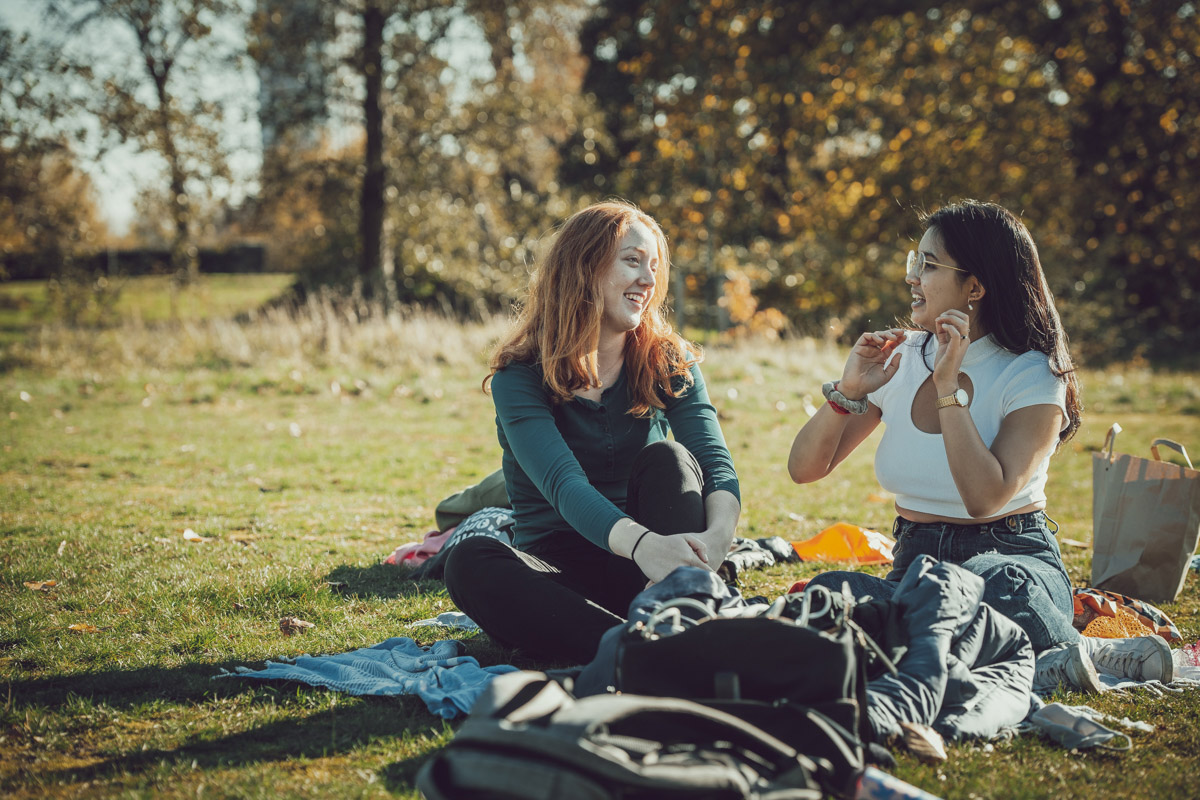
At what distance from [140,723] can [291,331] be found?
1041 centimetres

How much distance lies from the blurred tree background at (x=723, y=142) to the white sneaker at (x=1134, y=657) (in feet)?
39.5

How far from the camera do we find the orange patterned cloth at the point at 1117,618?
11.1 ft

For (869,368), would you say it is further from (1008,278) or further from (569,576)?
(569,576)

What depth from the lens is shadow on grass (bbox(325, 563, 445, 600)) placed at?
395 cm

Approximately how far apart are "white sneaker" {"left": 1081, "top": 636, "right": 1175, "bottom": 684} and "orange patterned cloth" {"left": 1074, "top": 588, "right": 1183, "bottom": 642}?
344mm

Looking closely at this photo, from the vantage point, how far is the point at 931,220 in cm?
318

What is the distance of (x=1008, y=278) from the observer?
9.94 feet

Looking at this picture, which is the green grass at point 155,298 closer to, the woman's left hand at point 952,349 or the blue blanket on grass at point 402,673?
the blue blanket on grass at point 402,673

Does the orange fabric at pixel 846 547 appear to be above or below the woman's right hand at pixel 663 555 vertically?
below

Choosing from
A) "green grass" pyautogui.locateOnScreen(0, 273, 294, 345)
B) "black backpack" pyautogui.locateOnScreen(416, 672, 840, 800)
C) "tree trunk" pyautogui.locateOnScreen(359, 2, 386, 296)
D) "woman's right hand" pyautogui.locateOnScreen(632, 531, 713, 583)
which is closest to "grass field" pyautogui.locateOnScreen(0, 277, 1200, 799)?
"black backpack" pyautogui.locateOnScreen(416, 672, 840, 800)

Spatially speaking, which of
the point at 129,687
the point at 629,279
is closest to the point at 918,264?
the point at 629,279

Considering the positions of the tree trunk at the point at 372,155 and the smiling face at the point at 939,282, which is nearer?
the smiling face at the point at 939,282

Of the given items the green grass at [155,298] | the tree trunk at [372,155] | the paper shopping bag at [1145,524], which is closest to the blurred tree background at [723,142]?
the tree trunk at [372,155]

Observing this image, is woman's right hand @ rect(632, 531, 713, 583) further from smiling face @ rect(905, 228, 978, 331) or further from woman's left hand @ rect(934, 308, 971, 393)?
smiling face @ rect(905, 228, 978, 331)
